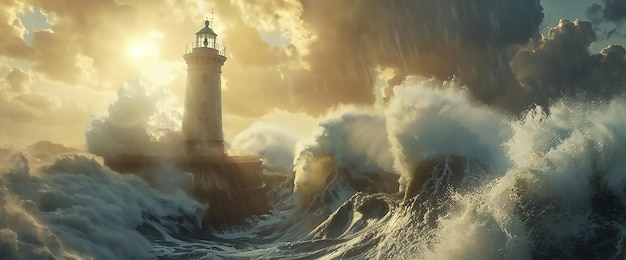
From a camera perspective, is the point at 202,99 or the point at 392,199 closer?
the point at 392,199

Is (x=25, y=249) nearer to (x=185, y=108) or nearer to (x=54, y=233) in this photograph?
(x=54, y=233)

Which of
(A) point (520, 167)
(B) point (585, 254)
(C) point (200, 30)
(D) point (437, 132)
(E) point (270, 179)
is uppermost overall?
(C) point (200, 30)

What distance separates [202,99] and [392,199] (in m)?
13.6

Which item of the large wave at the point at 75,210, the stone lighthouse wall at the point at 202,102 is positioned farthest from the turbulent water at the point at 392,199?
the stone lighthouse wall at the point at 202,102

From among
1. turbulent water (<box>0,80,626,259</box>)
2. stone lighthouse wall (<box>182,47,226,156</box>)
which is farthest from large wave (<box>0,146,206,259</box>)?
stone lighthouse wall (<box>182,47,226,156</box>)

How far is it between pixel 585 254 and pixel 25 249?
1138 centimetres

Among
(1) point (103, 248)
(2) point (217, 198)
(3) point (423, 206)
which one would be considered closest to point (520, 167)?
(3) point (423, 206)

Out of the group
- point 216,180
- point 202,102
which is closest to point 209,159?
point 216,180

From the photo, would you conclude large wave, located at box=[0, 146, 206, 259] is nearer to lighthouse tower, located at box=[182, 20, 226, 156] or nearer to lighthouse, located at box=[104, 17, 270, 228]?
lighthouse, located at box=[104, 17, 270, 228]

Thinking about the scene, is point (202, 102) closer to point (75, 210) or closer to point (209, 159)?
point (209, 159)

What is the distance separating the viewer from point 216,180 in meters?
25.3

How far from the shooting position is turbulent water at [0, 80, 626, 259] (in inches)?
403

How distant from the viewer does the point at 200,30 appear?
2708 centimetres

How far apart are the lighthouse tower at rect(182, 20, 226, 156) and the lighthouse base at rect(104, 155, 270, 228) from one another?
40.3 inches
